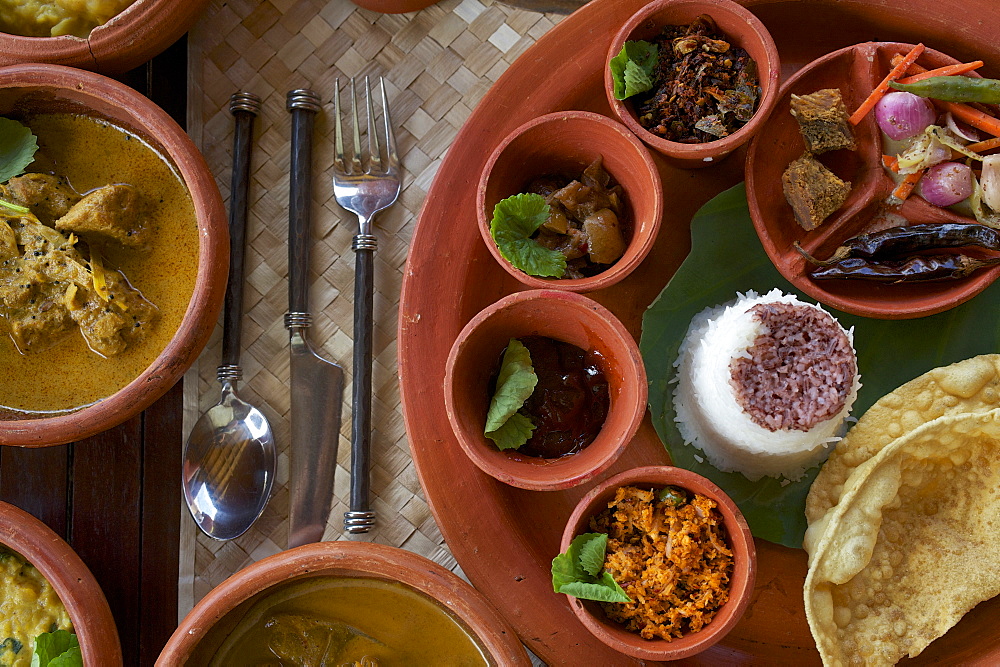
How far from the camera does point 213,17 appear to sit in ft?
8.03

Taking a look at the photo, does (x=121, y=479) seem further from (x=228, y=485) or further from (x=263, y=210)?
(x=263, y=210)

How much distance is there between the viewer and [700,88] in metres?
2.01

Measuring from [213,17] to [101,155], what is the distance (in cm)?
60

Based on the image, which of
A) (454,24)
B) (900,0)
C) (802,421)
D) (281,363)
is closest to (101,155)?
(281,363)

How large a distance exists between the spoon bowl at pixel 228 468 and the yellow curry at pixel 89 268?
0.93 ft

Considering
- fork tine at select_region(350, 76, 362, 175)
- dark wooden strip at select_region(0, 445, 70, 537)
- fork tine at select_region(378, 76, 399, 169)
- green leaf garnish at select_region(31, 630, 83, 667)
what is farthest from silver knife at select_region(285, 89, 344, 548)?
dark wooden strip at select_region(0, 445, 70, 537)

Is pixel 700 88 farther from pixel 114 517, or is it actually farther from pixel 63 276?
pixel 114 517

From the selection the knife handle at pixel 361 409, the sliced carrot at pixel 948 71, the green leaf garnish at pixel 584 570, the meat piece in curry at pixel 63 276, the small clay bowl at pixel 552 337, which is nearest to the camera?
the green leaf garnish at pixel 584 570

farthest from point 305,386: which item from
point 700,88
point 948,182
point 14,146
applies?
point 948,182

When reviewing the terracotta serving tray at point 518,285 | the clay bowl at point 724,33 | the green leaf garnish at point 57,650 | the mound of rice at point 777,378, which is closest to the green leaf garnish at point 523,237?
the terracotta serving tray at point 518,285

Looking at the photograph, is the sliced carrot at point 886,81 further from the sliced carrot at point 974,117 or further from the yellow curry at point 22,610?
the yellow curry at point 22,610

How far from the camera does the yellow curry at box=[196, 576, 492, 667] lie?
6.64 feet

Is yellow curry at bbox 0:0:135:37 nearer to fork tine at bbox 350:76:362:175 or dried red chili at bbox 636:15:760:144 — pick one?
fork tine at bbox 350:76:362:175

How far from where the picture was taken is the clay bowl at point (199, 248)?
1.94 meters
